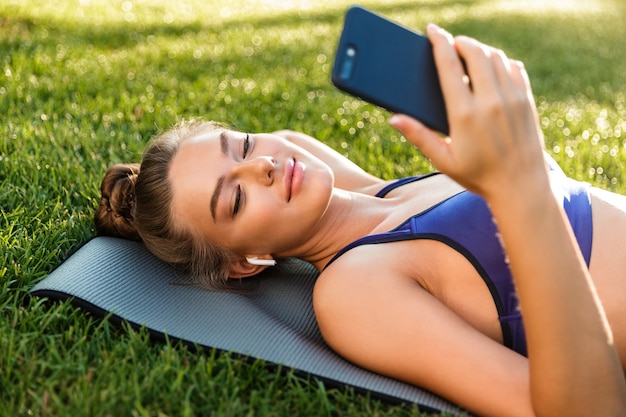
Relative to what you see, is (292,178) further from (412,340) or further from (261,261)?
(412,340)

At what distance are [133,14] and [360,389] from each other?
22.4ft

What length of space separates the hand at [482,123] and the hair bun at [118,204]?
1.86 metres

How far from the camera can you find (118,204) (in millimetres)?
3188

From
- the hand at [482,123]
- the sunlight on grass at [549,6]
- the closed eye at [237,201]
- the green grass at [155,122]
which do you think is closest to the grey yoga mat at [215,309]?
the green grass at [155,122]

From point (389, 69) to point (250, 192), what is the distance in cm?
109

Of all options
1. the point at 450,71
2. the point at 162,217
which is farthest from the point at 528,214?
the point at 162,217

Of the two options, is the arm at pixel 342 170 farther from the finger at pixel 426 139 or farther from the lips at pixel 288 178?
the finger at pixel 426 139

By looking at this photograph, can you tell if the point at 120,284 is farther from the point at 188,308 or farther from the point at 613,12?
the point at 613,12

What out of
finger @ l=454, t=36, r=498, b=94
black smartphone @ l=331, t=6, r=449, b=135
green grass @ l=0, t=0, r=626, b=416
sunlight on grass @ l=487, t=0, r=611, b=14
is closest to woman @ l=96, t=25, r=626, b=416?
finger @ l=454, t=36, r=498, b=94

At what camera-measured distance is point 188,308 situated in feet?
9.15

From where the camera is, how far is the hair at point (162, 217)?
2.94 metres

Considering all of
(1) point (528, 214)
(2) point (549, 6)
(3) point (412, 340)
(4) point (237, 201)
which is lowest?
(2) point (549, 6)

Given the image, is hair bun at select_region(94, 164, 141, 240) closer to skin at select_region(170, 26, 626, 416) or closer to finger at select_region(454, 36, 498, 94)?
skin at select_region(170, 26, 626, 416)

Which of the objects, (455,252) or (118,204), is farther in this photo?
(118,204)
